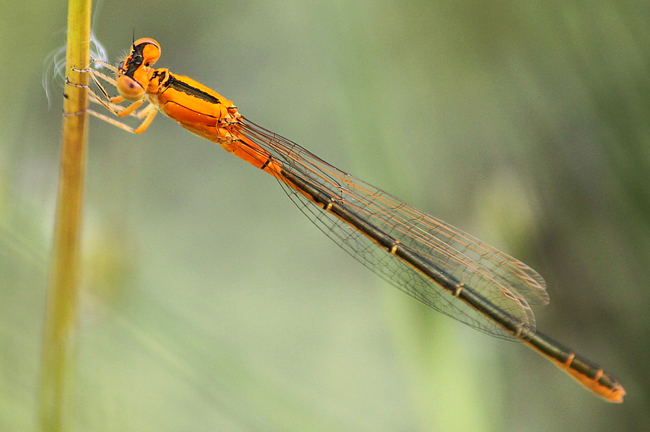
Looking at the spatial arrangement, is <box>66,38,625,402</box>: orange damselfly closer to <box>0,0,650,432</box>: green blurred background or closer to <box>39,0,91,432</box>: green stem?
<box>0,0,650,432</box>: green blurred background

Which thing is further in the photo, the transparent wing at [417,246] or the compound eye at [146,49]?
the transparent wing at [417,246]

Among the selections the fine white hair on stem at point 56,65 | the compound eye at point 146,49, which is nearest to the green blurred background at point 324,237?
the fine white hair on stem at point 56,65

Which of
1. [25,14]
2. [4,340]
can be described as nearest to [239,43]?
[25,14]

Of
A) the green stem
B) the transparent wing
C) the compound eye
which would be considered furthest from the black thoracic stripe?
the green stem

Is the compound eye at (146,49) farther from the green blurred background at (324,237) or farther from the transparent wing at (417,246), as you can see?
the transparent wing at (417,246)

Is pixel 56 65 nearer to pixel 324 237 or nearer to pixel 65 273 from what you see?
pixel 65 273

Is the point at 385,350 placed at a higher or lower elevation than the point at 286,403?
higher

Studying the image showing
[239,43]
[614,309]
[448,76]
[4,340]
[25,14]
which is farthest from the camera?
[448,76]

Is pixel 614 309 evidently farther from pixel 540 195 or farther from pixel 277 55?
pixel 277 55
